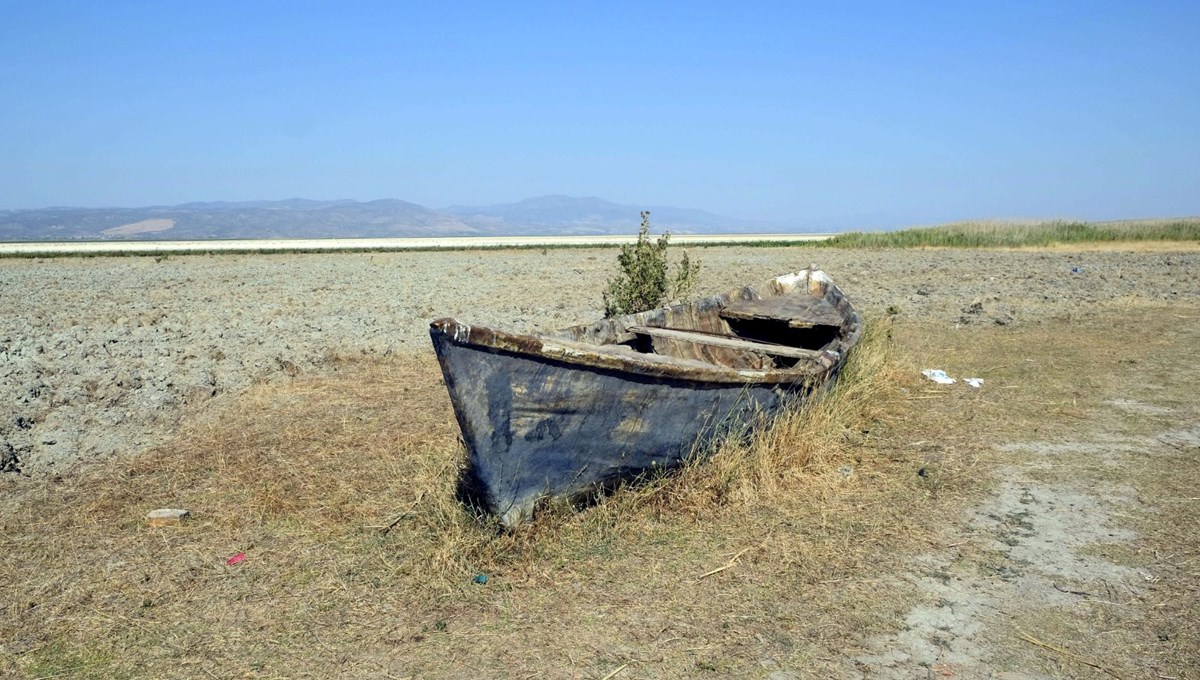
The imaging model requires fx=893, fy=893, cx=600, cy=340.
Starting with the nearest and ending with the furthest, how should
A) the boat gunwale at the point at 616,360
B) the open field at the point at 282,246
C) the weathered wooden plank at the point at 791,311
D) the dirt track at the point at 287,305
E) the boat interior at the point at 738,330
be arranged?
1. the boat gunwale at the point at 616,360
2. the boat interior at the point at 738,330
3. the dirt track at the point at 287,305
4. the weathered wooden plank at the point at 791,311
5. the open field at the point at 282,246

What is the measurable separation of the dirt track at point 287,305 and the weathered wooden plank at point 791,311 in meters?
4.14

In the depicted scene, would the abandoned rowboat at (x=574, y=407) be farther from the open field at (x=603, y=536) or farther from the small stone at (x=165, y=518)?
the small stone at (x=165, y=518)

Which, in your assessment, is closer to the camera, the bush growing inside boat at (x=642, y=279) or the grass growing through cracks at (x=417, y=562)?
the grass growing through cracks at (x=417, y=562)

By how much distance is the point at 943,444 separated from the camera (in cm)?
726

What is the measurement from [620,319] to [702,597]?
356 cm

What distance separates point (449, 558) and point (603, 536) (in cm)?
96

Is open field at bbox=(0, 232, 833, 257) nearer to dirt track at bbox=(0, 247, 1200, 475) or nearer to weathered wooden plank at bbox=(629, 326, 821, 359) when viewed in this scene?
dirt track at bbox=(0, 247, 1200, 475)

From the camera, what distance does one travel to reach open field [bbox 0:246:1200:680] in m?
4.21

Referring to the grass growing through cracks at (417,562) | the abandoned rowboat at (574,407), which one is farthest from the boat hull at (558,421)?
the grass growing through cracks at (417,562)

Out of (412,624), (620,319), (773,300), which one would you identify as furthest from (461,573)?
(773,300)

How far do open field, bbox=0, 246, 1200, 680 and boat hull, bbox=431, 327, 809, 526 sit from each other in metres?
0.22

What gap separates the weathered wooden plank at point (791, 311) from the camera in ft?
30.0

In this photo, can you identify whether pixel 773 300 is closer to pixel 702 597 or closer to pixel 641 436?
pixel 641 436

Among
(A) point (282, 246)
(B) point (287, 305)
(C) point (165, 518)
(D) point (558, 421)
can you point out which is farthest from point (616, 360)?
(A) point (282, 246)
